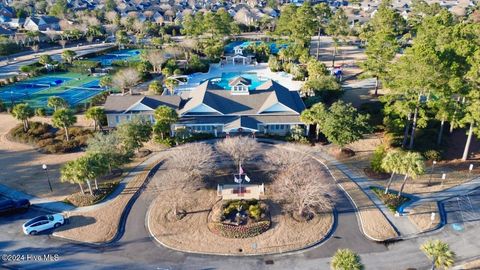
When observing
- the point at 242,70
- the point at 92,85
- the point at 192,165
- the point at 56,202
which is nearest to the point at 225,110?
the point at 192,165

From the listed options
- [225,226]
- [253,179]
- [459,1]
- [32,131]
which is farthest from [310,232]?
[459,1]

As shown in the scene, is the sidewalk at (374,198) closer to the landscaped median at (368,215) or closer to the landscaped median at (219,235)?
the landscaped median at (368,215)

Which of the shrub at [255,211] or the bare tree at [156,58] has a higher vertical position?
the bare tree at [156,58]

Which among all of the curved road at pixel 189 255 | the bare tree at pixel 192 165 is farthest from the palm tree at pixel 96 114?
the curved road at pixel 189 255

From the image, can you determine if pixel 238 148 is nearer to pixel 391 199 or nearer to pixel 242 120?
pixel 242 120

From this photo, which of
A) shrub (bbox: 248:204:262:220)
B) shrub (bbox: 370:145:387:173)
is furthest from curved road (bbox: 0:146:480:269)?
shrub (bbox: 370:145:387:173)

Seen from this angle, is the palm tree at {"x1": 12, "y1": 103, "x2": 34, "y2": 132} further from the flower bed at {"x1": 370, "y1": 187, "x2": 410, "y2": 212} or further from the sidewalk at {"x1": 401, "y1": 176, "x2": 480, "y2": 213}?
the sidewalk at {"x1": 401, "y1": 176, "x2": 480, "y2": 213}
